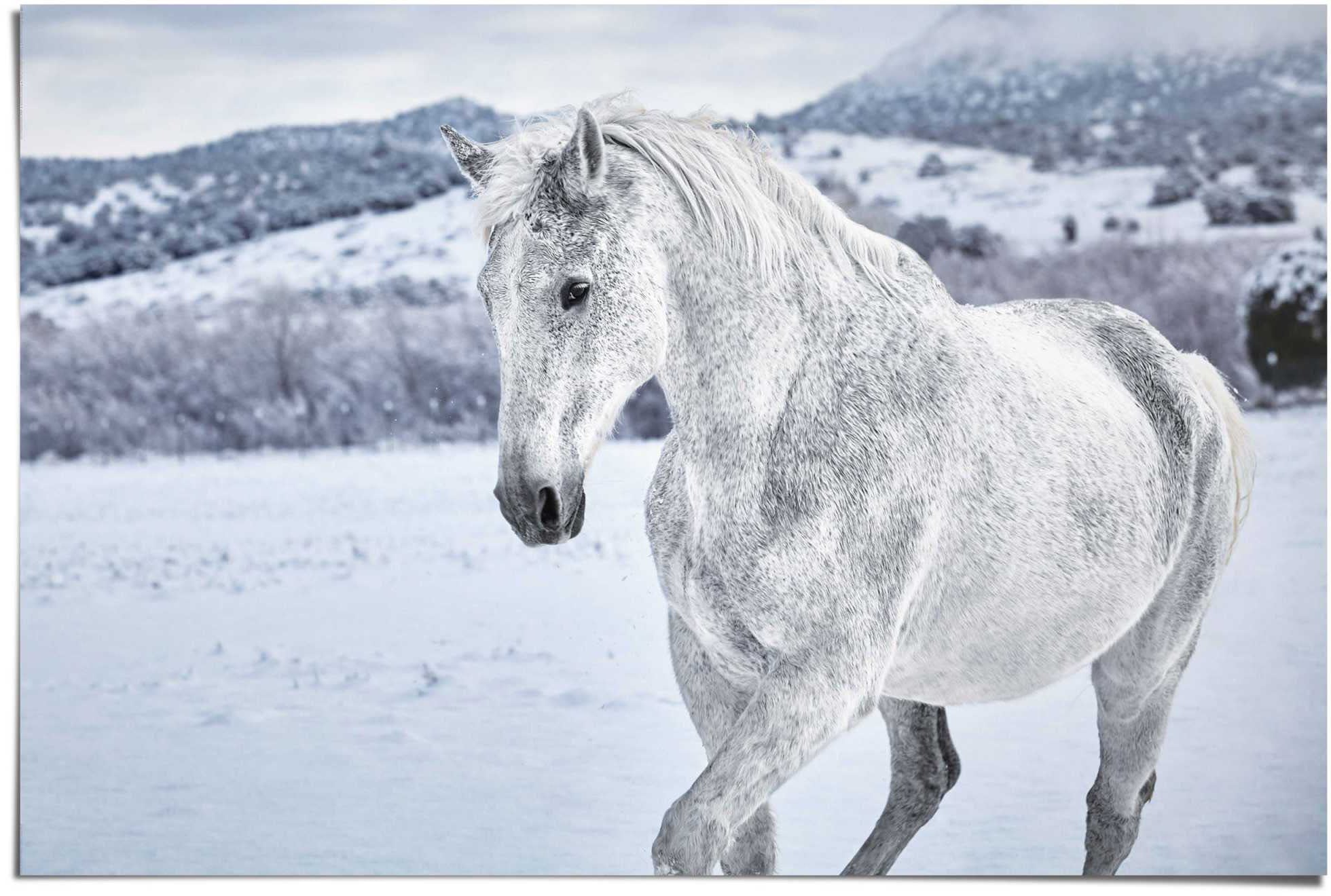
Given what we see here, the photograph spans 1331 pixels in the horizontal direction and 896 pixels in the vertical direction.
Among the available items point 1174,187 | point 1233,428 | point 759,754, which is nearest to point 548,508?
point 759,754

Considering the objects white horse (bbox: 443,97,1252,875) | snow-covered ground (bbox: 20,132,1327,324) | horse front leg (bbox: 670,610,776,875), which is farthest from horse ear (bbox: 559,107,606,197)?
snow-covered ground (bbox: 20,132,1327,324)

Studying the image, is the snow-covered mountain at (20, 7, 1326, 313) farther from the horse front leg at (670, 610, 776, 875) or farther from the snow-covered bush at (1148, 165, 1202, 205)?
the horse front leg at (670, 610, 776, 875)

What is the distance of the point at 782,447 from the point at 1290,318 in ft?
9.90

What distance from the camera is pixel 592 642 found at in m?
3.92

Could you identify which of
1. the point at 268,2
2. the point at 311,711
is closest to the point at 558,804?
the point at 311,711

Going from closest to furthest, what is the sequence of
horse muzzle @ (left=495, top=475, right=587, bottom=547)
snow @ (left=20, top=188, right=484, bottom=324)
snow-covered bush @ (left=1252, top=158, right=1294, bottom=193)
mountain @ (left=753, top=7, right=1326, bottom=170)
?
horse muzzle @ (left=495, top=475, right=587, bottom=547), mountain @ (left=753, top=7, right=1326, bottom=170), snow-covered bush @ (left=1252, top=158, right=1294, bottom=193), snow @ (left=20, top=188, right=484, bottom=324)

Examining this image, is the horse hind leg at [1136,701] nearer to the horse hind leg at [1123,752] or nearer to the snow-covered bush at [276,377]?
the horse hind leg at [1123,752]

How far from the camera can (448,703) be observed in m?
3.77

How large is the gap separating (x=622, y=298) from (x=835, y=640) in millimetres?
450

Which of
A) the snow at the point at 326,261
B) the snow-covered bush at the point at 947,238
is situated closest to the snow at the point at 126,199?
the snow at the point at 326,261

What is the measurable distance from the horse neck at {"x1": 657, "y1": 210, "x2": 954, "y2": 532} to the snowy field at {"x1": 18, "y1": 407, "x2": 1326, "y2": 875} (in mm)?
1342

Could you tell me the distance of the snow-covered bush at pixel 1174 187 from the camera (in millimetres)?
4188

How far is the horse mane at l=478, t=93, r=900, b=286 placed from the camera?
4.91 ft

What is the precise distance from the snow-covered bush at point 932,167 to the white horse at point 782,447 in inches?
107
